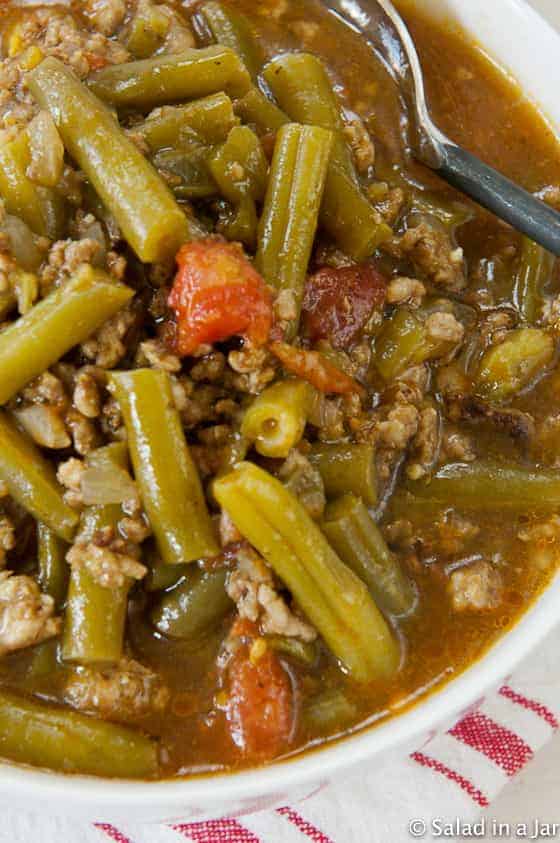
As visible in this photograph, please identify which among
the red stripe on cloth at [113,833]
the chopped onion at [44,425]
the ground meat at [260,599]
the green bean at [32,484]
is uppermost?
the ground meat at [260,599]

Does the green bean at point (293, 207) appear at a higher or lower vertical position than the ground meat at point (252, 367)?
higher

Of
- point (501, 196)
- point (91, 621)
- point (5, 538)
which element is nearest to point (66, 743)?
point (91, 621)

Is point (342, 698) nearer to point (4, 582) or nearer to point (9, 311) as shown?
point (4, 582)

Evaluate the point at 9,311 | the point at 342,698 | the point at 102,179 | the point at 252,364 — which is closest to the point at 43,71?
the point at 102,179

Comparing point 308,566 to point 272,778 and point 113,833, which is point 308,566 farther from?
point 113,833

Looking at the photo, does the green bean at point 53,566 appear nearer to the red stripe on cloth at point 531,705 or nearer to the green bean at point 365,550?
the green bean at point 365,550

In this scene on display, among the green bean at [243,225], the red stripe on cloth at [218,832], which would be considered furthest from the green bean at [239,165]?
the red stripe on cloth at [218,832]

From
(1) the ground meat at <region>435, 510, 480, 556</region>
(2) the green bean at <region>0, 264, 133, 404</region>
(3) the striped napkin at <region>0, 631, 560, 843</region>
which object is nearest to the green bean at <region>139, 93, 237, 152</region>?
(2) the green bean at <region>0, 264, 133, 404</region>
